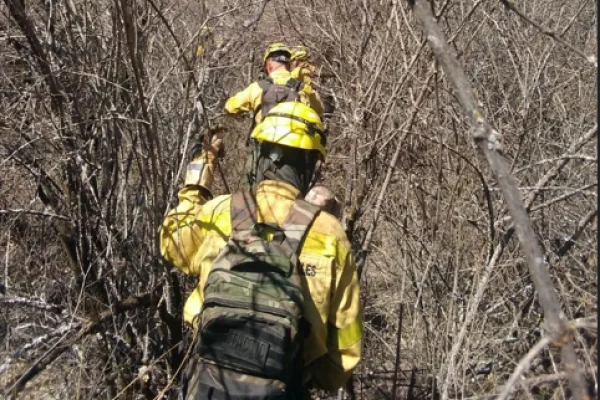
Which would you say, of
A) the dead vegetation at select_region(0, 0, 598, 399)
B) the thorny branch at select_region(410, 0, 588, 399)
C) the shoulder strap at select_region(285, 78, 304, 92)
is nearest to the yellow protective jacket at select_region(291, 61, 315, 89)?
the shoulder strap at select_region(285, 78, 304, 92)

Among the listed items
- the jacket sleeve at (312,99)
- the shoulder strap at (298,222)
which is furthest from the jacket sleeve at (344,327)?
the jacket sleeve at (312,99)

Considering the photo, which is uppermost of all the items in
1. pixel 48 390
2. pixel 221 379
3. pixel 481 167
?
pixel 481 167

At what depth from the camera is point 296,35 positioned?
Answer: 244 inches

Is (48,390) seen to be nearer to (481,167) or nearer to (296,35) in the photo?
(481,167)

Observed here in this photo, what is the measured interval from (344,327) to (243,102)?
270 centimetres

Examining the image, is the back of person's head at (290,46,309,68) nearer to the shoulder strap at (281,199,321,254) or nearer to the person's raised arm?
the person's raised arm

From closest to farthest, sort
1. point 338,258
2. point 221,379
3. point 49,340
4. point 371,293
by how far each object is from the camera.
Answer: point 221,379
point 338,258
point 49,340
point 371,293

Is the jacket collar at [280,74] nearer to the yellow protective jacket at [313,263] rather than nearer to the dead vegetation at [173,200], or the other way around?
the dead vegetation at [173,200]

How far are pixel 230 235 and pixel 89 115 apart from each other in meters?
1.18

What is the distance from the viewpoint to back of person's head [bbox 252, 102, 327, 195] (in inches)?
98.5

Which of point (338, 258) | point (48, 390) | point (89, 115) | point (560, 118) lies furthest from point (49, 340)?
point (560, 118)

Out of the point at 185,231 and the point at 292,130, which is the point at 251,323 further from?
the point at 292,130

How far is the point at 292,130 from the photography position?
2512 mm

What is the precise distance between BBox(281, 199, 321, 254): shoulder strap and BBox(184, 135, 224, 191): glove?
1.53 ft
